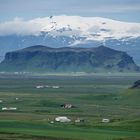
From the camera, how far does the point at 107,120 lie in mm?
125688

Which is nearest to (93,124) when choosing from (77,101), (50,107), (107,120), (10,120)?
(107,120)

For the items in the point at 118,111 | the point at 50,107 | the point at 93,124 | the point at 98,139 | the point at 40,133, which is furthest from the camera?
the point at 50,107

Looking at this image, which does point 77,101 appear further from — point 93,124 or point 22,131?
point 22,131

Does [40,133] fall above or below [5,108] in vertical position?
below

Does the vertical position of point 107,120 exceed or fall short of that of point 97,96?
it falls short

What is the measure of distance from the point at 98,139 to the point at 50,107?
69.3 metres

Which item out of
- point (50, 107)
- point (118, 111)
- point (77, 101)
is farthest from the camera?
point (77, 101)

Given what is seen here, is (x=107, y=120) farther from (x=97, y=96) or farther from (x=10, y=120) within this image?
(x=97, y=96)

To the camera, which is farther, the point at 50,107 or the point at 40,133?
the point at 50,107

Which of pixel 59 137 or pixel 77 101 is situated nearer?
pixel 59 137

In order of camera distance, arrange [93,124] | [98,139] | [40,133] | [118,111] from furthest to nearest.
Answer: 1. [118,111]
2. [93,124]
3. [40,133]
4. [98,139]

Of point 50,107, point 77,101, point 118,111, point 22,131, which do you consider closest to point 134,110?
point 118,111

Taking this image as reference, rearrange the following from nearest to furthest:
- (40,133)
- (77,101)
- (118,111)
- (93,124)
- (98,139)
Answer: (98,139), (40,133), (93,124), (118,111), (77,101)

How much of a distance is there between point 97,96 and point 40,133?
93461 millimetres
